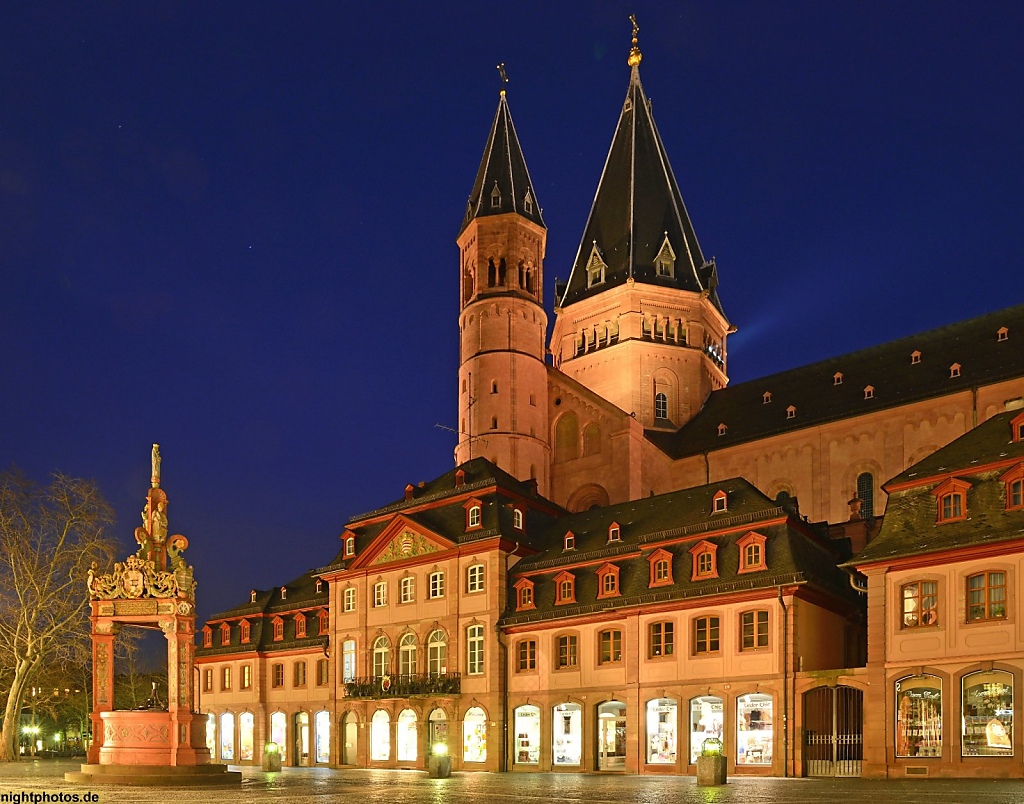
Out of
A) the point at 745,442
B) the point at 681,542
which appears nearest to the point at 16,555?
the point at 681,542

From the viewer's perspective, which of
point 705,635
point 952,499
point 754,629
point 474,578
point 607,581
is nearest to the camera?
→ point 952,499

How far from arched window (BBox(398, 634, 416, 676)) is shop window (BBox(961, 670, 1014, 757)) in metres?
27.9

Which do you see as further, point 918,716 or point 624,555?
point 624,555

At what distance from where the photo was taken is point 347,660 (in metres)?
60.3

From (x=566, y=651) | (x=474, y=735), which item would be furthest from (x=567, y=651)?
(x=474, y=735)

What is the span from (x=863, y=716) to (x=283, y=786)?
18110 millimetres

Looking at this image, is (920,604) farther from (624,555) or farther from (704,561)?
(624,555)

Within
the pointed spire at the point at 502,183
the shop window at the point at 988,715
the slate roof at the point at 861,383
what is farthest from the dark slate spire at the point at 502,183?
the shop window at the point at 988,715

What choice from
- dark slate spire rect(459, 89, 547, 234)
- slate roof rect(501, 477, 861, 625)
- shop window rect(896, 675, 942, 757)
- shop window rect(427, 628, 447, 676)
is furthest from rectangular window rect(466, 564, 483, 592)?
dark slate spire rect(459, 89, 547, 234)

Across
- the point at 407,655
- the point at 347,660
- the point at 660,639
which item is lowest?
the point at 347,660

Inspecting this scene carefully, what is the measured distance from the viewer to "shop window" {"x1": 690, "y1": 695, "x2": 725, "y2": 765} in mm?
44281

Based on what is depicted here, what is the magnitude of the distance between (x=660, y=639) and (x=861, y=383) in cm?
2876

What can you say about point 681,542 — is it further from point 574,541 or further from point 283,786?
point 283,786

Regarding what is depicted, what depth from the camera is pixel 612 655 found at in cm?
4841
